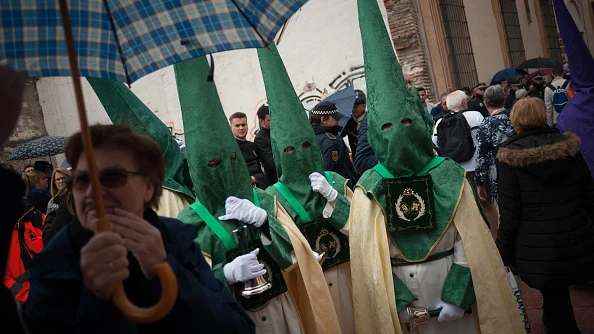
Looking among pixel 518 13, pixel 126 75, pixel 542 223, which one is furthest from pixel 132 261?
pixel 518 13

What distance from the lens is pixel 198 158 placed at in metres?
3.83

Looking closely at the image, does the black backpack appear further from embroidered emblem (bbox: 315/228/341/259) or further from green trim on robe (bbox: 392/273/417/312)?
green trim on robe (bbox: 392/273/417/312)

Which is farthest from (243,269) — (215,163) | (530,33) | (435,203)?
(530,33)

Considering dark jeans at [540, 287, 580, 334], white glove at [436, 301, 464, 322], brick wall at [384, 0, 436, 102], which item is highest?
brick wall at [384, 0, 436, 102]

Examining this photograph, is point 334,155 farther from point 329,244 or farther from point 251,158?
point 329,244

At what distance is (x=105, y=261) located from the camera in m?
1.65

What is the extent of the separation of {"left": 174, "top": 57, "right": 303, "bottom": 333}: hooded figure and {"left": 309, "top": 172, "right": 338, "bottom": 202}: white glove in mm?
669

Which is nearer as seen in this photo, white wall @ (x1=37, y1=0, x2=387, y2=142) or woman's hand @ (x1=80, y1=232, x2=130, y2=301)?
woman's hand @ (x1=80, y1=232, x2=130, y2=301)

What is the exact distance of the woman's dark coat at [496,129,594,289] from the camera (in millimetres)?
4406

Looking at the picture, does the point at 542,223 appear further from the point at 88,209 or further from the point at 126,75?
the point at 88,209

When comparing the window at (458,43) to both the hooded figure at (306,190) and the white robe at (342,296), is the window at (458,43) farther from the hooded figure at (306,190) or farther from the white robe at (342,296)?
the white robe at (342,296)

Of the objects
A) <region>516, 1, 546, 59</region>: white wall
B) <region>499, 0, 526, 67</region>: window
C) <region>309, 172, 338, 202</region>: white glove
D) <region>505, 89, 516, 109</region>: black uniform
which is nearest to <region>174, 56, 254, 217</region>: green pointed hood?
<region>309, 172, 338, 202</region>: white glove

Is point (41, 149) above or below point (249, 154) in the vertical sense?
above

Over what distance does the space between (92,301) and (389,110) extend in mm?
2814
